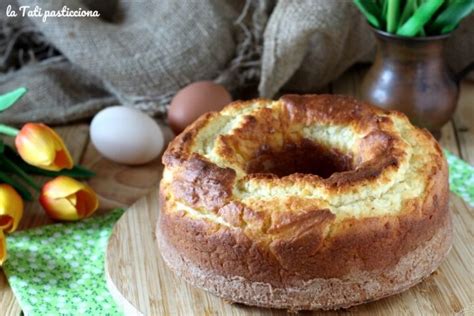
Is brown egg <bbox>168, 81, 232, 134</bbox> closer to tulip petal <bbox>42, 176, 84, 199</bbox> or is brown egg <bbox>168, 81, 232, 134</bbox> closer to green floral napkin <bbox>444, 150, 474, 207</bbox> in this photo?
tulip petal <bbox>42, 176, 84, 199</bbox>

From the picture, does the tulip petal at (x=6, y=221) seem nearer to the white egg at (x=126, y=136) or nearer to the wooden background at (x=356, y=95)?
the wooden background at (x=356, y=95)

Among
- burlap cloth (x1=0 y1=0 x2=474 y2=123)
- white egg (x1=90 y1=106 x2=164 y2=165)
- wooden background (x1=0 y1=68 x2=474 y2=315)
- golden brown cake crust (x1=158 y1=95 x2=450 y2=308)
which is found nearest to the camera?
golden brown cake crust (x1=158 y1=95 x2=450 y2=308)

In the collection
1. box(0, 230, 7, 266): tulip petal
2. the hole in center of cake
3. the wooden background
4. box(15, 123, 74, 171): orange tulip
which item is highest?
the hole in center of cake

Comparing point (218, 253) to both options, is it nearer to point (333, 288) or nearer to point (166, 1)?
point (333, 288)

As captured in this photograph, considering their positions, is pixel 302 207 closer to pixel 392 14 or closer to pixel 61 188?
pixel 61 188

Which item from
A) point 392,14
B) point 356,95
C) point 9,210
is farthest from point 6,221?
point 356,95

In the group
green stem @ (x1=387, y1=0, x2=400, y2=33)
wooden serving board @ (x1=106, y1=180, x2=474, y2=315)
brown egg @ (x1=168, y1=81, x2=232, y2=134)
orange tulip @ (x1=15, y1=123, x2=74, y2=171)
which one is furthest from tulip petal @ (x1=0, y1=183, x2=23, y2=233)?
green stem @ (x1=387, y1=0, x2=400, y2=33)
